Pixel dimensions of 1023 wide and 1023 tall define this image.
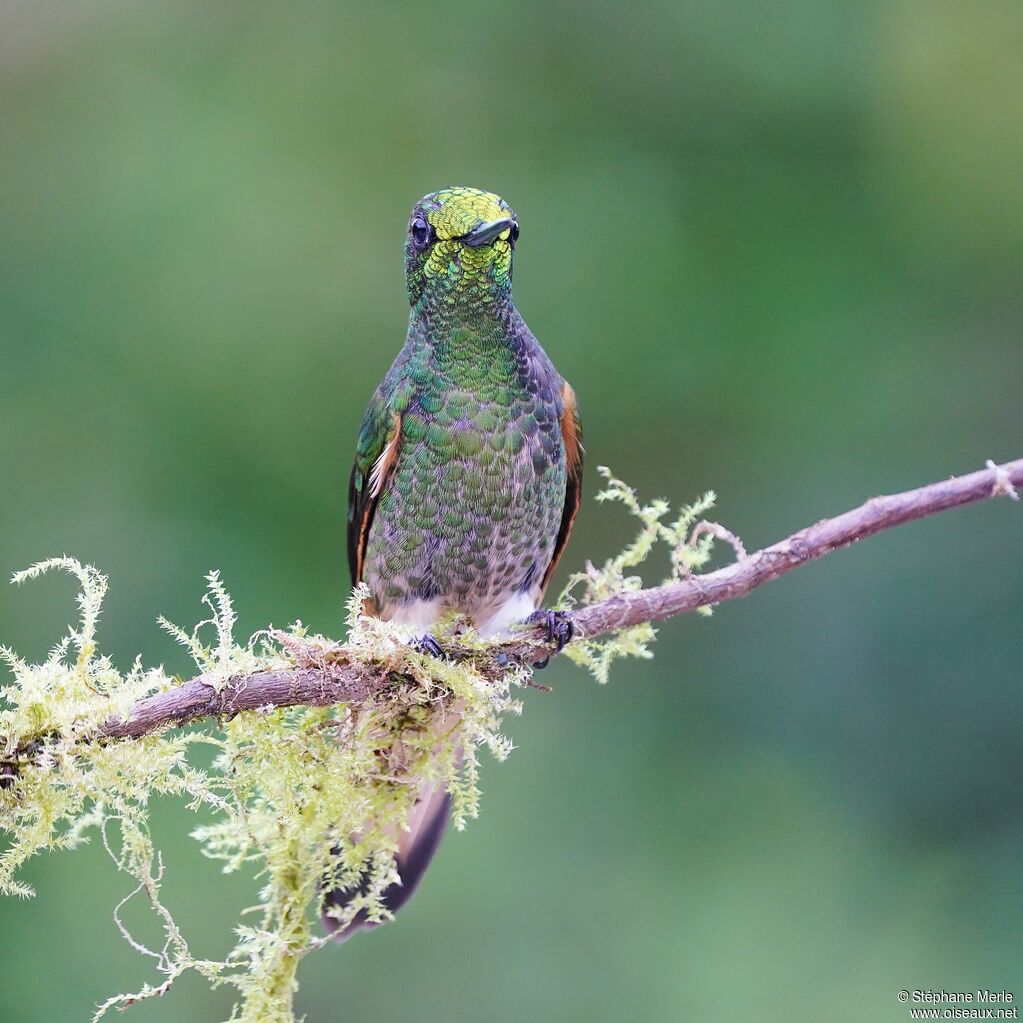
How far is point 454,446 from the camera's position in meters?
3.11

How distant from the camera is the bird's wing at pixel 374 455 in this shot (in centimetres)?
316

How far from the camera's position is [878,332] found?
5.79 meters

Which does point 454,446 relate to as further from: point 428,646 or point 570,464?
point 428,646

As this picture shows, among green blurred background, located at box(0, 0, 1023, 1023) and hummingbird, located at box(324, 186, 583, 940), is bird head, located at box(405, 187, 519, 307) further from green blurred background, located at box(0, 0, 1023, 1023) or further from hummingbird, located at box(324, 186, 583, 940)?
green blurred background, located at box(0, 0, 1023, 1023)

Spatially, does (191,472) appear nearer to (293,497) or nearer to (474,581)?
(293,497)

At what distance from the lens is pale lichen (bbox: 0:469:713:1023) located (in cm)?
212

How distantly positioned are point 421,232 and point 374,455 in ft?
1.83

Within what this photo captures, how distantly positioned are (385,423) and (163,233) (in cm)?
283

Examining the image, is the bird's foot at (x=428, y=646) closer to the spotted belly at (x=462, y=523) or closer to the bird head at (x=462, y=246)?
the spotted belly at (x=462, y=523)

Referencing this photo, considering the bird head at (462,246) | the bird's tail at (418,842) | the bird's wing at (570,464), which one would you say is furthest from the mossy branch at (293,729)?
the bird head at (462,246)

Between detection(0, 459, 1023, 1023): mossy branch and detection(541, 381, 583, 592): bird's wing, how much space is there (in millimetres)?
532

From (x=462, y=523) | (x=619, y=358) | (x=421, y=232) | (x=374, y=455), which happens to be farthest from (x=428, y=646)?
(x=619, y=358)

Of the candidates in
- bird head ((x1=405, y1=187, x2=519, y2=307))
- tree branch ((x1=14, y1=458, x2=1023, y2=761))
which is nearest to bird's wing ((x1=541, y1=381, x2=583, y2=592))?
bird head ((x1=405, y1=187, x2=519, y2=307))

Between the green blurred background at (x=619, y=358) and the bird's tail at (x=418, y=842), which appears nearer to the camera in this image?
the bird's tail at (x=418, y=842)
